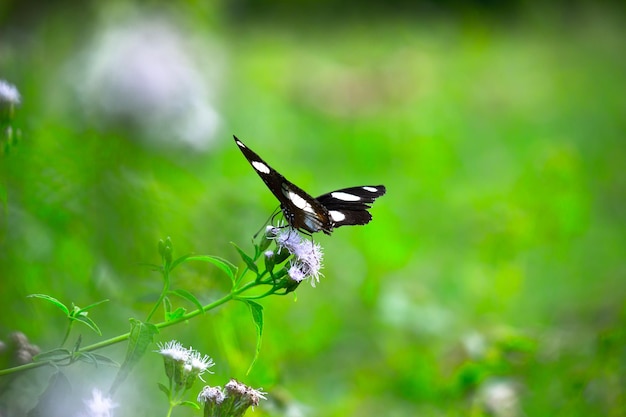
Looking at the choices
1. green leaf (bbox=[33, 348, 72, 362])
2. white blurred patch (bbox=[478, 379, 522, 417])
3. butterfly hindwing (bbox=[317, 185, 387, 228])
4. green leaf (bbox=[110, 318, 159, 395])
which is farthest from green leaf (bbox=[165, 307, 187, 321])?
white blurred patch (bbox=[478, 379, 522, 417])

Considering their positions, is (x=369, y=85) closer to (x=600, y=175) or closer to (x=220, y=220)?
(x=600, y=175)

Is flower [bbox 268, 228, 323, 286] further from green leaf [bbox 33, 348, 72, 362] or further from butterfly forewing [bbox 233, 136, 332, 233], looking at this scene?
green leaf [bbox 33, 348, 72, 362]

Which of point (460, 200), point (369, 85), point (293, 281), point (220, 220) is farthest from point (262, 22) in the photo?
point (293, 281)

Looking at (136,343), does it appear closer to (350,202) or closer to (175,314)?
(175,314)

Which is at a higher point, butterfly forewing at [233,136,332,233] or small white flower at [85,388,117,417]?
butterfly forewing at [233,136,332,233]

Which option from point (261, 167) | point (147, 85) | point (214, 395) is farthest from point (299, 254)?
point (147, 85)

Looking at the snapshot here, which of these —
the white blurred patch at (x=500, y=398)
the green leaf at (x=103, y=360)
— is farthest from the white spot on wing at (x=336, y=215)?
the white blurred patch at (x=500, y=398)
